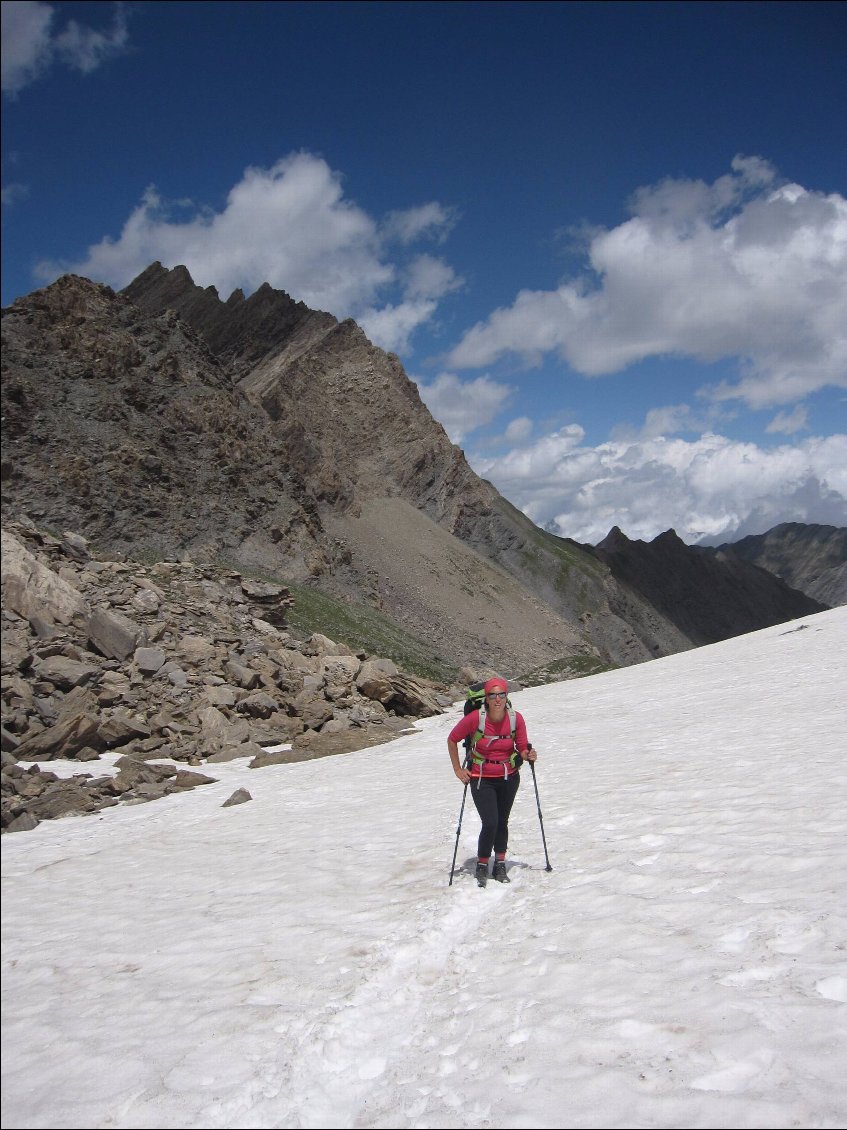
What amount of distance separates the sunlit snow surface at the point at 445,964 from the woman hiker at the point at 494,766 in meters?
0.45

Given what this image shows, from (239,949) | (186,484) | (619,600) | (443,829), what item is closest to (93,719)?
(443,829)

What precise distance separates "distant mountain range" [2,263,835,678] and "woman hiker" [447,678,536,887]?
40.3m

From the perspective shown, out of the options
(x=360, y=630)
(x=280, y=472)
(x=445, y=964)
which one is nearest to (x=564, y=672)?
(x=360, y=630)

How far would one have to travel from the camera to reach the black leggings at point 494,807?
26.3 ft

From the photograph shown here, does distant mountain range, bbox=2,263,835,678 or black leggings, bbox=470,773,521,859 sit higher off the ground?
distant mountain range, bbox=2,263,835,678

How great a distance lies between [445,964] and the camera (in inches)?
251

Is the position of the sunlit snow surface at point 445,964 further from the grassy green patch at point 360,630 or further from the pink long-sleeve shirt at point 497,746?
the grassy green patch at point 360,630

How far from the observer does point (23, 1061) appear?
5316mm

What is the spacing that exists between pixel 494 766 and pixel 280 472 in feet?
179

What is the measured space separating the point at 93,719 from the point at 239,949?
9.86 m

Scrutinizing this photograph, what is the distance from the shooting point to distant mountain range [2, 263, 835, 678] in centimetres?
4791

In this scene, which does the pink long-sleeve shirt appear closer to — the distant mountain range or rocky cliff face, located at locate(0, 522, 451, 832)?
rocky cliff face, located at locate(0, 522, 451, 832)

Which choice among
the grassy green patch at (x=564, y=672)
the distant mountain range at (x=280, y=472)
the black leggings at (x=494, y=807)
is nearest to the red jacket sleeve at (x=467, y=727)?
the black leggings at (x=494, y=807)

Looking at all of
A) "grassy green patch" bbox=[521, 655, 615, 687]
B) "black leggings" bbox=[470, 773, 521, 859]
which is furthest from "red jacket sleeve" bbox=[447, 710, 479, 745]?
"grassy green patch" bbox=[521, 655, 615, 687]
